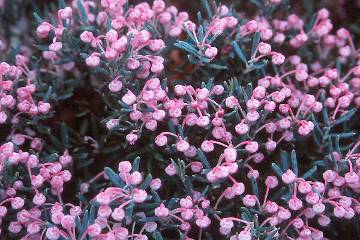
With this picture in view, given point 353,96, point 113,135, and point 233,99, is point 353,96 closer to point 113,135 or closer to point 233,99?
point 233,99

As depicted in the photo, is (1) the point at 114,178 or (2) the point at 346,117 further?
(2) the point at 346,117

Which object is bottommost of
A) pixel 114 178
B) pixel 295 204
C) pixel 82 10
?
pixel 295 204

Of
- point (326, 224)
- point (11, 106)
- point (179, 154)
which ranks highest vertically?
point (11, 106)

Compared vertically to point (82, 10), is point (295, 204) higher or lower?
lower

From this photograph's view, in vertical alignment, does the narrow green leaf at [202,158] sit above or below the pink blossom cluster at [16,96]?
below

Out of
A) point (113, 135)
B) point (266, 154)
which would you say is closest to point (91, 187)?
point (113, 135)

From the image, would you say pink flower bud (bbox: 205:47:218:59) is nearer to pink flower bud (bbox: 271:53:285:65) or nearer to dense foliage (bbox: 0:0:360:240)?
dense foliage (bbox: 0:0:360:240)

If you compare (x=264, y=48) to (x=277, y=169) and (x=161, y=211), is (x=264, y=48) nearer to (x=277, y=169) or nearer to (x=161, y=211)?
(x=277, y=169)

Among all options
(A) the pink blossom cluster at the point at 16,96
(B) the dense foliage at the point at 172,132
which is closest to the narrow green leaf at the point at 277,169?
(B) the dense foliage at the point at 172,132

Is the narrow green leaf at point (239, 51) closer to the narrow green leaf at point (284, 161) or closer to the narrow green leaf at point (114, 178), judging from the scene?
the narrow green leaf at point (284, 161)

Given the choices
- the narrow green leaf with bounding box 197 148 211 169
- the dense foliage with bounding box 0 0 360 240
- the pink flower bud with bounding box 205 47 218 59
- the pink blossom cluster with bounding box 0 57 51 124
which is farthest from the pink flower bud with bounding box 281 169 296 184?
the pink blossom cluster with bounding box 0 57 51 124

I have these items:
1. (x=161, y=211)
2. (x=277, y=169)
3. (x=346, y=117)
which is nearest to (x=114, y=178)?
(x=161, y=211)
